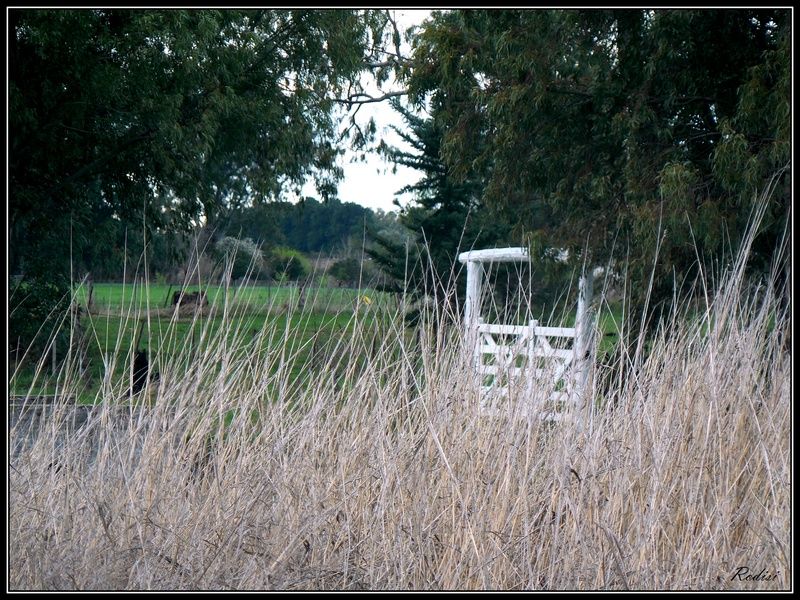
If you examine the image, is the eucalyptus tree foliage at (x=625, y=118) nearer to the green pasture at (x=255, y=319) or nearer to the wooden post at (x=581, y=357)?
the wooden post at (x=581, y=357)

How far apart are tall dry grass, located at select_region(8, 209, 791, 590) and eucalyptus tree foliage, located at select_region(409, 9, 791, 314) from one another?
268cm

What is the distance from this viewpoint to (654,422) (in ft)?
8.68

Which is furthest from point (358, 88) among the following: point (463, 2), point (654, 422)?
point (654, 422)

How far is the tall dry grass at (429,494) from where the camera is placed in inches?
90.0

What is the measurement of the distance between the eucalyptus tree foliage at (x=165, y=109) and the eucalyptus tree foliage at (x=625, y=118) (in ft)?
6.06

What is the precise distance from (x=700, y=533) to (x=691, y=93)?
14.9 ft

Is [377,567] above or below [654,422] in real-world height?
below

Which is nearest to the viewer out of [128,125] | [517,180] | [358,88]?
[517,180]

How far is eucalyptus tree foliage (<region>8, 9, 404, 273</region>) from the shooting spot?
21.5 feet

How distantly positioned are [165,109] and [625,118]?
12.9ft

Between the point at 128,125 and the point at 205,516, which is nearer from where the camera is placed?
the point at 205,516

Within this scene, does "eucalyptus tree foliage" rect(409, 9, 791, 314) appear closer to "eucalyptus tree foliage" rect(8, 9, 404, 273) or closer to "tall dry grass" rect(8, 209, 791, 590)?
"eucalyptus tree foliage" rect(8, 9, 404, 273)

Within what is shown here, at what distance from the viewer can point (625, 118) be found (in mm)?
5910

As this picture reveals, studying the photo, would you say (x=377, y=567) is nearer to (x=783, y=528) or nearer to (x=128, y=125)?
(x=783, y=528)
